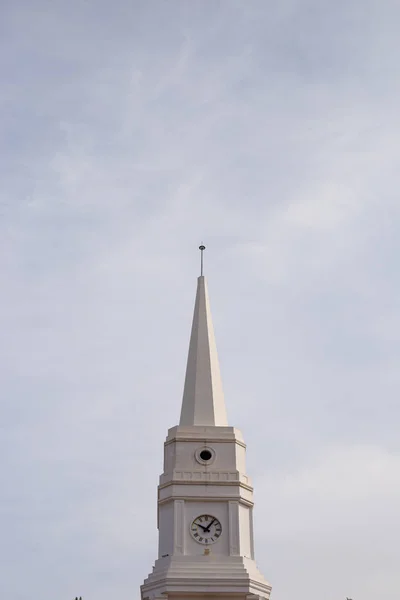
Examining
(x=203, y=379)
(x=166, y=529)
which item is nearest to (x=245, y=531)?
(x=166, y=529)

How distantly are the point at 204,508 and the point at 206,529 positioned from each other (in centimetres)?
107

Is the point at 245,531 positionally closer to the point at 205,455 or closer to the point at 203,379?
the point at 205,455

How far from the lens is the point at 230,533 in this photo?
151 ft

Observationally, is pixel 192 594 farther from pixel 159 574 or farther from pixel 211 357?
pixel 211 357

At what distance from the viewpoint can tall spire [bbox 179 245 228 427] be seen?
4966 cm

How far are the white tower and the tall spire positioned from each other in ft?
0.17

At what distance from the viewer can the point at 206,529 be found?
46281 millimetres

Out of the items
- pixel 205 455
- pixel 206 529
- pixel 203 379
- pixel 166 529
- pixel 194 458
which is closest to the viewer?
pixel 206 529

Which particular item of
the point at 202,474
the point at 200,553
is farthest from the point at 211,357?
the point at 200,553

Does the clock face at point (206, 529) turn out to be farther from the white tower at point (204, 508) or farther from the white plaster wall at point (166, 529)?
the white plaster wall at point (166, 529)

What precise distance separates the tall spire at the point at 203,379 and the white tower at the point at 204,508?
0.17 ft

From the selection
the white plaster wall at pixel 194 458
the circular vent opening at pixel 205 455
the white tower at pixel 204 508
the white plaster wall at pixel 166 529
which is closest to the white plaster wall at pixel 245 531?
the white tower at pixel 204 508

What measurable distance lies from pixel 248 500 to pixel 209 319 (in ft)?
34.2

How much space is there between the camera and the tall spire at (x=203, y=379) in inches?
1955
